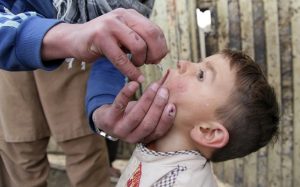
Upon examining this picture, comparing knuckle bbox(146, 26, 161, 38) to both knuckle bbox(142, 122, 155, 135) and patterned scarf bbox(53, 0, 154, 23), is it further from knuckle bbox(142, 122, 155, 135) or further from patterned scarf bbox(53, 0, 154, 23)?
patterned scarf bbox(53, 0, 154, 23)

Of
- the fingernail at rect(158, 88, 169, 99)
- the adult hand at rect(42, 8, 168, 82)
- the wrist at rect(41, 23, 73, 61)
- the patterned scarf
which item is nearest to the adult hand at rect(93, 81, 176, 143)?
the fingernail at rect(158, 88, 169, 99)

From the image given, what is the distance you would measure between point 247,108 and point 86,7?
800mm

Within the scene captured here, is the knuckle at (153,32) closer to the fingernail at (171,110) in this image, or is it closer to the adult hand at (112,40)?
the adult hand at (112,40)

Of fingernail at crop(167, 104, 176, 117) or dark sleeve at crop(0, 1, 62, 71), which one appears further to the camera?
fingernail at crop(167, 104, 176, 117)

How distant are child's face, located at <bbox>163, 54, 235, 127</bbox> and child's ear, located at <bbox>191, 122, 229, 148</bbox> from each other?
2cm

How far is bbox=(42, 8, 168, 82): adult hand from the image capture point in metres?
1.18

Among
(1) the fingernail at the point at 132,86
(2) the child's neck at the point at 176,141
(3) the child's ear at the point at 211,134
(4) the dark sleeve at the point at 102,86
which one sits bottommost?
(2) the child's neck at the point at 176,141

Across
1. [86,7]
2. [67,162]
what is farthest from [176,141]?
[67,162]

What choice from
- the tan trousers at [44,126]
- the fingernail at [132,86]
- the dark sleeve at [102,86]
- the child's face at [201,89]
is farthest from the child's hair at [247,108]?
the tan trousers at [44,126]

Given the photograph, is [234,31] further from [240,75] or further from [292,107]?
[240,75]

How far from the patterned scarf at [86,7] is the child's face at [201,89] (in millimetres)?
455

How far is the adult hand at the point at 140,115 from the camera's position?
1.40 metres

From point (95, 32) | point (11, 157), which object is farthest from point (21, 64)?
point (11, 157)

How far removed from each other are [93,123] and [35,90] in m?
0.82
